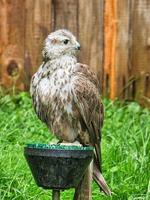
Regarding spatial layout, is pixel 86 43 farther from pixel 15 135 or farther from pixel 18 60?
Answer: pixel 15 135

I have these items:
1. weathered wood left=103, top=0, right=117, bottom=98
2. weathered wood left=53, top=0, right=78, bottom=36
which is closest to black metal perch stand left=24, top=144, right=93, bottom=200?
weathered wood left=103, top=0, right=117, bottom=98

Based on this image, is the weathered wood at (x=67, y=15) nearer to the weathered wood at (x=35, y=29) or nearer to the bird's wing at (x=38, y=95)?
the weathered wood at (x=35, y=29)

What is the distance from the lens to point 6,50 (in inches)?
308

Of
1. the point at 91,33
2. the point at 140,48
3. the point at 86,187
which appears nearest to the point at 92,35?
the point at 91,33

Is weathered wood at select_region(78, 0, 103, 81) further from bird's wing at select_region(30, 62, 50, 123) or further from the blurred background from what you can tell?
bird's wing at select_region(30, 62, 50, 123)

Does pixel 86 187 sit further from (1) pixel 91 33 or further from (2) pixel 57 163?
(1) pixel 91 33

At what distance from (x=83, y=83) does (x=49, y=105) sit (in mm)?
242

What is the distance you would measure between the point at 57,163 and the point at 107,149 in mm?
2088

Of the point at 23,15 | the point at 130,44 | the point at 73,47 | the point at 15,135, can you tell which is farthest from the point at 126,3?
the point at 73,47

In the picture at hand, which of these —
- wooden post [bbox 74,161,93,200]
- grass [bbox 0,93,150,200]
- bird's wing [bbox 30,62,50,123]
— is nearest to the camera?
wooden post [bbox 74,161,93,200]

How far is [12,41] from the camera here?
7.85 m

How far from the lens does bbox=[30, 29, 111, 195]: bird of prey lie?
4.89 meters

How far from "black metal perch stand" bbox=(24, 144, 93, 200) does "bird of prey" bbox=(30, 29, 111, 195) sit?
0.82 m

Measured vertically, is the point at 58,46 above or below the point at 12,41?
above
